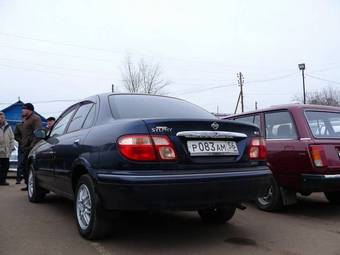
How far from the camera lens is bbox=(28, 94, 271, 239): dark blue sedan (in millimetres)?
4027

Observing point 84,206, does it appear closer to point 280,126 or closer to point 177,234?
point 177,234

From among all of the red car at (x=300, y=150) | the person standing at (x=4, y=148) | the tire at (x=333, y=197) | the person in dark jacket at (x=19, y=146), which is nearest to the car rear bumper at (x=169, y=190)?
the red car at (x=300, y=150)

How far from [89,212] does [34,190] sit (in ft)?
9.73

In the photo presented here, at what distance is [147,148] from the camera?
4078mm

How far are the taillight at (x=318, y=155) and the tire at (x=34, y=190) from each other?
4005 millimetres

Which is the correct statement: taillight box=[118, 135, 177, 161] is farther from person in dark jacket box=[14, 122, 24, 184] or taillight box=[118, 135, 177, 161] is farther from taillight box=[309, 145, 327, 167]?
person in dark jacket box=[14, 122, 24, 184]

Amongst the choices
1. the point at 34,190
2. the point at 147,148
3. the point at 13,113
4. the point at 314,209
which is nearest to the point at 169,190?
the point at 147,148

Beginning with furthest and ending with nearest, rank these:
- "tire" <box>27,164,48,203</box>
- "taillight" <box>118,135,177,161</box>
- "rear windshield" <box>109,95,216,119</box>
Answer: "tire" <box>27,164,48,203</box> < "rear windshield" <box>109,95,216,119</box> < "taillight" <box>118,135,177,161</box>

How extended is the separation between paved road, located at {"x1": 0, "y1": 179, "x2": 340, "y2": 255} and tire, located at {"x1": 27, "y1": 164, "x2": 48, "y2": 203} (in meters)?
0.42

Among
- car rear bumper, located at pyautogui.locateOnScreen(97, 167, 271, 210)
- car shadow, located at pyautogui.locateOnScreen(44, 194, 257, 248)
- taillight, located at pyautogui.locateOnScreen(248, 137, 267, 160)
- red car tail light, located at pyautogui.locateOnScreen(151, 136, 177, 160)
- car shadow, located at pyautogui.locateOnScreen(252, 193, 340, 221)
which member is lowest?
car shadow, located at pyautogui.locateOnScreen(252, 193, 340, 221)

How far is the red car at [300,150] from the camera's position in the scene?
18.9 ft

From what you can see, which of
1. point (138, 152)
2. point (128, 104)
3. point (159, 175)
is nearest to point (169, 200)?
point (159, 175)

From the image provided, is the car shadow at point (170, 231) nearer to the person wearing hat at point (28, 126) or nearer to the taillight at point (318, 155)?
the taillight at point (318, 155)

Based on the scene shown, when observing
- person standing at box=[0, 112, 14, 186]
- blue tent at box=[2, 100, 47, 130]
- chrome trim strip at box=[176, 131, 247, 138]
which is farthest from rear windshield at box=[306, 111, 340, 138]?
blue tent at box=[2, 100, 47, 130]
